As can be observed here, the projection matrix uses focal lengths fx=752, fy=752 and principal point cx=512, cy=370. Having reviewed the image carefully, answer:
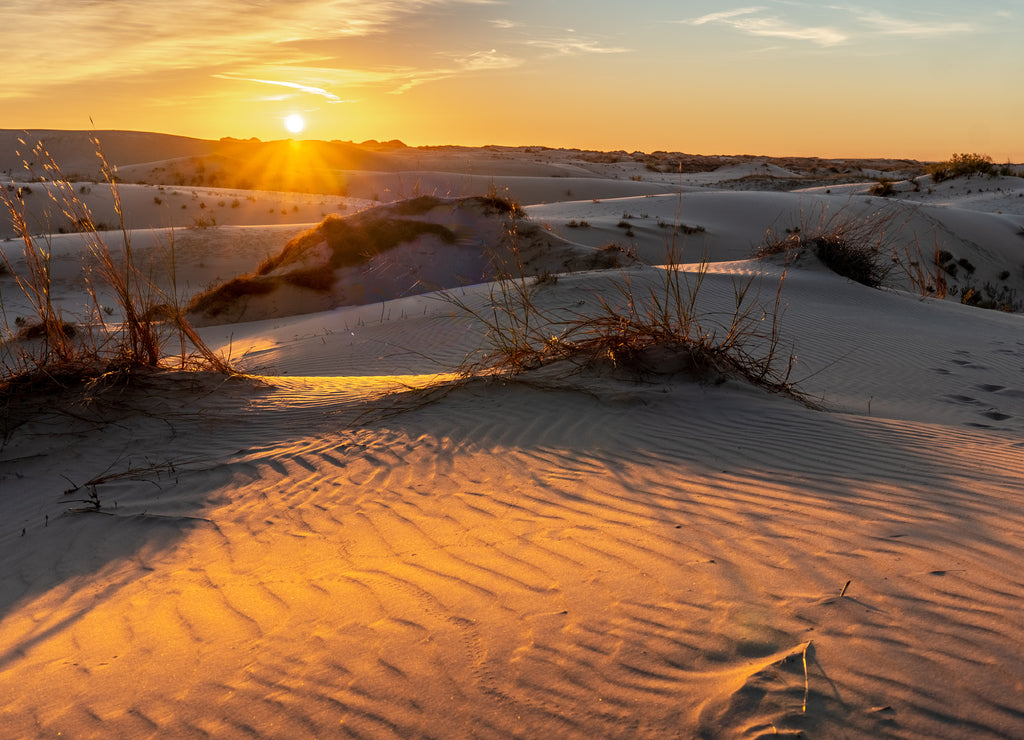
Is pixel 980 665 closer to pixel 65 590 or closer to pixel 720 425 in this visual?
pixel 720 425

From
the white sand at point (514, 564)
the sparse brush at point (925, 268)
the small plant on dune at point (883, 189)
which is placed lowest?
the white sand at point (514, 564)

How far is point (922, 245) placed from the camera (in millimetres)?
19828

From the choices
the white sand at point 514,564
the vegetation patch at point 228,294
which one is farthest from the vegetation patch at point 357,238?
the white sand at point 514,564

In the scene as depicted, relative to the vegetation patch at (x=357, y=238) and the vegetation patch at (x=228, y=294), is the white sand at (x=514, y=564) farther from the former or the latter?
the vegetation patch at (x=357, y=238)

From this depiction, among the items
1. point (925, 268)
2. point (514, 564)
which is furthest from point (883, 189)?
point (514, 564)

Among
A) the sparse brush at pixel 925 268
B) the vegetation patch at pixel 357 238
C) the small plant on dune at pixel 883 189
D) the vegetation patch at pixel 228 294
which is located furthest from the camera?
the small plant on dune at pixel 883 189

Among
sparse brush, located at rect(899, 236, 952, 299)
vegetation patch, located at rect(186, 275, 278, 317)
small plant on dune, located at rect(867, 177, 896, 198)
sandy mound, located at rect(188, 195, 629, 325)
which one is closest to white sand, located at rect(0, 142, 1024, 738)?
sandy mound, located at rect(188, 195, 629, 325)

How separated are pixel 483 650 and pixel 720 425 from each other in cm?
258

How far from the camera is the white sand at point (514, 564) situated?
208cm

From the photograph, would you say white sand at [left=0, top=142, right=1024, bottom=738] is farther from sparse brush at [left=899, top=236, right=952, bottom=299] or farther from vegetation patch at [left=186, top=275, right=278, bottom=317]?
sparse brush at [left=899, top=236, right=952, bottom=299]

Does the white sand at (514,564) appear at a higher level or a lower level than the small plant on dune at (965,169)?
lower

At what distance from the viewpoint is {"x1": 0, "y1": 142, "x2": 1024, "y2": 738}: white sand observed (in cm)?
208

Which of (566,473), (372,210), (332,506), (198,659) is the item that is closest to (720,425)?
(566,473)

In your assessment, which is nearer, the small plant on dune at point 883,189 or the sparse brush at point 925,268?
the sparse brush at point 925,268
